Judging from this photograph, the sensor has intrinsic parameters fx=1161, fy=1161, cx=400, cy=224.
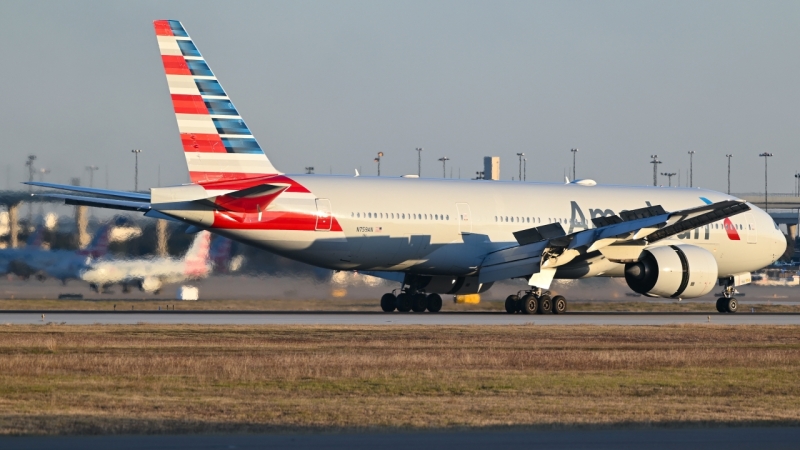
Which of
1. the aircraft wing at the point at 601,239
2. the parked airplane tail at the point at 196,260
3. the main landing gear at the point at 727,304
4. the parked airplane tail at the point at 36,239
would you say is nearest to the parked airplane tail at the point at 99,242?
the parked airplane tail at the point at 36,239

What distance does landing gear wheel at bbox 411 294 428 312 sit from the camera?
4054 centimetres

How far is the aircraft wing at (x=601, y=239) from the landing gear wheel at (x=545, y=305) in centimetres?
80

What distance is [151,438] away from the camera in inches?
470

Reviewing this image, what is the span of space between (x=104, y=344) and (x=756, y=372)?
12.7 meters

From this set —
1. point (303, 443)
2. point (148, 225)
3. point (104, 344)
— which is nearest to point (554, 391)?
point (303, 443)

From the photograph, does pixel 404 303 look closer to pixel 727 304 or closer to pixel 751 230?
pixel 727 304

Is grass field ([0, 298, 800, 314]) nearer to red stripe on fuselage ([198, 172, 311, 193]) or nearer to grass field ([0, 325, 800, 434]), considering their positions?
red stripe on fuselage ([198, 172, 311, 193])

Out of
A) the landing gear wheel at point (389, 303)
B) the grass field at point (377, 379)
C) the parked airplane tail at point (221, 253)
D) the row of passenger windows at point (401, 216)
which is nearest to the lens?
the grass field at point (377, 379)

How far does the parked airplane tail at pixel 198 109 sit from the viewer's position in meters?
34.3

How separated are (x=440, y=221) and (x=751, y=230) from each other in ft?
44.6

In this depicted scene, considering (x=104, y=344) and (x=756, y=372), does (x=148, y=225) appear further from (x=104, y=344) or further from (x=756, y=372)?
(x=756, y=372)

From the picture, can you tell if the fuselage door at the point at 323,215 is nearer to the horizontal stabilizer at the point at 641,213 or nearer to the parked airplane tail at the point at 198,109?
the parked airplane tail at the point at 198,109

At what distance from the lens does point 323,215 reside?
3600cm

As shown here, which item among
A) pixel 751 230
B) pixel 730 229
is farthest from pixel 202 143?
pixel 751 230
